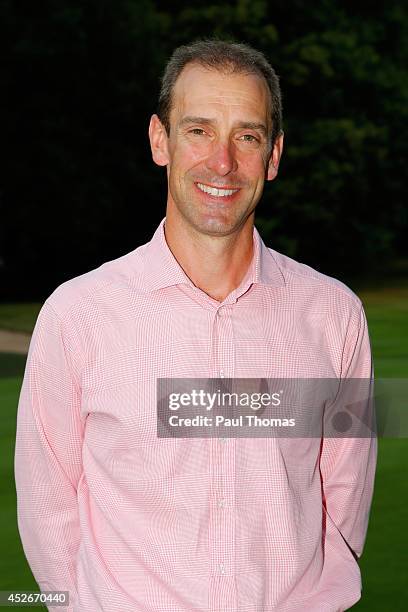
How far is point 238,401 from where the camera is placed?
11.3 ft

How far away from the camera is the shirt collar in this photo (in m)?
3.50

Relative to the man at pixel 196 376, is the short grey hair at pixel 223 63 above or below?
above

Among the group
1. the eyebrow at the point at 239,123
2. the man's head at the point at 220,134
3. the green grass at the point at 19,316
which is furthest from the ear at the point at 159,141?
the green grass at the point at 19,316

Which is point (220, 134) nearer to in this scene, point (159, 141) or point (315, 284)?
point (159, 141)

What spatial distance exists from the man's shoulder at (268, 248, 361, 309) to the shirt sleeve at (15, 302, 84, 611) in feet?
2.18

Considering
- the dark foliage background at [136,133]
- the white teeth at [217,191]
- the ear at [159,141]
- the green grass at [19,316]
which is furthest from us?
the dark foliage background at [136,133]

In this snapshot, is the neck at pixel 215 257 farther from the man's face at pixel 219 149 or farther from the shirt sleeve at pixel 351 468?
the shirt sleeve at pixel 351 468

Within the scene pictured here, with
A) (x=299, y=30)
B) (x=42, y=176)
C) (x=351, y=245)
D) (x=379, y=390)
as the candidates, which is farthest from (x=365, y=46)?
(x=379, y=390)

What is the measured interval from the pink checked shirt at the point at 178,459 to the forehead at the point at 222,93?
0.37m

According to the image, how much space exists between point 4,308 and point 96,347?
29.6 metres

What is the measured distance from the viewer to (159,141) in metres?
3.83

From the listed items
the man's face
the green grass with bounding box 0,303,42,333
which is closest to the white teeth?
the man's face

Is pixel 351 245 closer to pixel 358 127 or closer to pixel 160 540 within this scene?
pixel 358 127

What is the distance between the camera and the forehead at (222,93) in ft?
11.6
